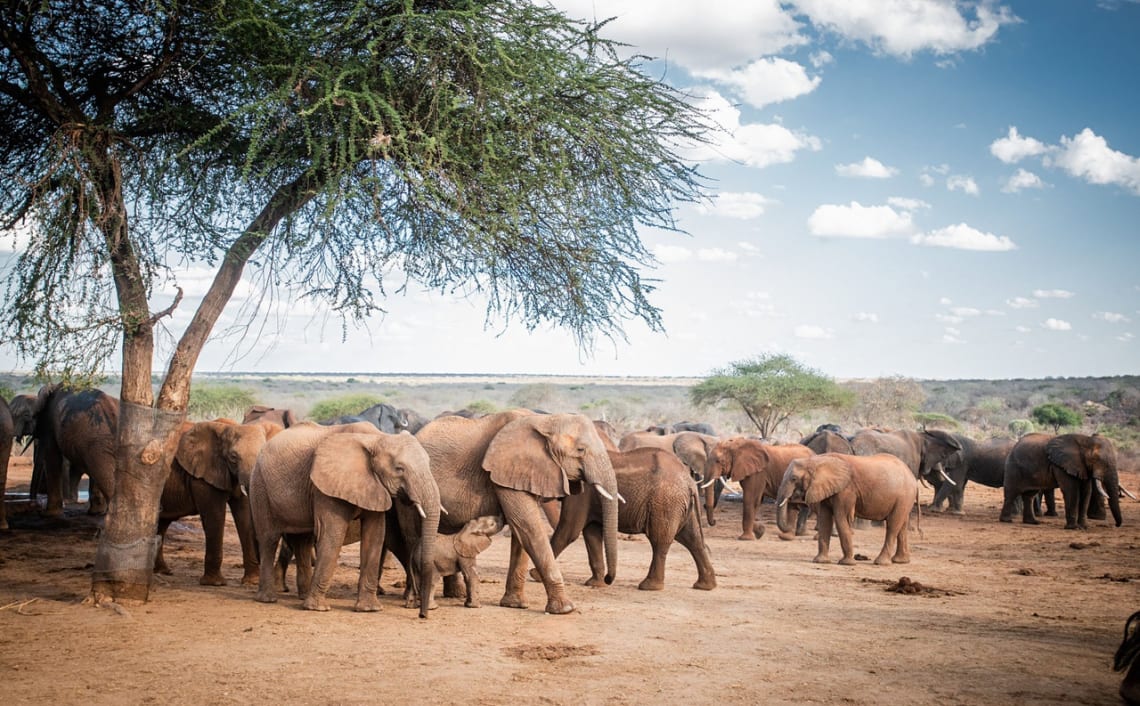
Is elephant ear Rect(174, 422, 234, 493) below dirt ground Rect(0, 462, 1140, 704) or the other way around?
the other way around

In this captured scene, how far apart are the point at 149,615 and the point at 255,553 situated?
228 cm

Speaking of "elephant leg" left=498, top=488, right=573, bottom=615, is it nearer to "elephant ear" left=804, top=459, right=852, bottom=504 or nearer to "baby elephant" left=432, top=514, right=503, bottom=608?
"baby elephant" left=432, top=514, right=503, bottom=608

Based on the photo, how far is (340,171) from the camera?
9344mm

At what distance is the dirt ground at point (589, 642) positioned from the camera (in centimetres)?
752

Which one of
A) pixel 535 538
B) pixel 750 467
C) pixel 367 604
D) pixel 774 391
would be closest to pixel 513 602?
pixel 535 538

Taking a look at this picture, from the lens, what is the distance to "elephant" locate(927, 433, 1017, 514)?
25219mm

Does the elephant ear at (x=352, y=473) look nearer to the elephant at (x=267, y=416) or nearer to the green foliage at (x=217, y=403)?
the elephant at (x=267, y=416)

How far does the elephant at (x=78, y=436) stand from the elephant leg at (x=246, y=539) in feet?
10.7

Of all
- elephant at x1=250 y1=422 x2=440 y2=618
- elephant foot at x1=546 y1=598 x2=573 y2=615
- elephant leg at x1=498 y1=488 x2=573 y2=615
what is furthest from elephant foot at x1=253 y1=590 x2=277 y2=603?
elephant foot at x1=546 y1=598 x2=573 y2=615

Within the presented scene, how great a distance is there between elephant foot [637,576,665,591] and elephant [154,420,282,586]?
167 inches

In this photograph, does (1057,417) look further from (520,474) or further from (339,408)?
(520,474)

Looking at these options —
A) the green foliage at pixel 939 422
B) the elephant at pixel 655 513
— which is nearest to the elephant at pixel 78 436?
the elephant at pixel 655 513

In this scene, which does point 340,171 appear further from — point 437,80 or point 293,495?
point 293,495

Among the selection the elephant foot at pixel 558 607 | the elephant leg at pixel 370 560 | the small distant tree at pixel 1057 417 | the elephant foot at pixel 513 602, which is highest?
the small distant tree at pixel 1057 417
